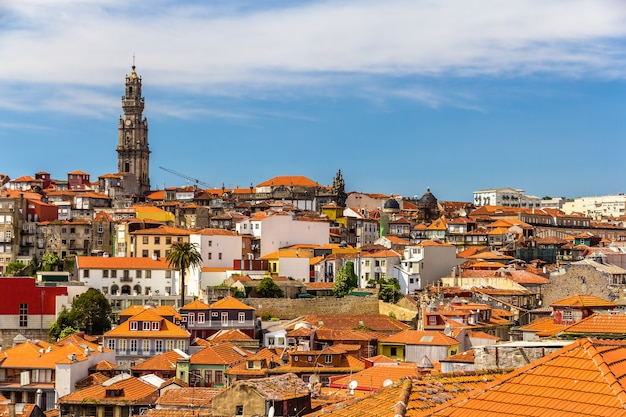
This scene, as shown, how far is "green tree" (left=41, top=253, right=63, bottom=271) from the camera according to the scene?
76.3 m

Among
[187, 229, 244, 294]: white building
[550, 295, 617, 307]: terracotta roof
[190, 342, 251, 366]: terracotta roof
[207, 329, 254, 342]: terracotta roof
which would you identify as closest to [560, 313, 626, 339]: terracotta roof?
[550, 295, 617, 307]: terracotta roof

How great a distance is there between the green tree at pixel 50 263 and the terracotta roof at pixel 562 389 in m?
71.5

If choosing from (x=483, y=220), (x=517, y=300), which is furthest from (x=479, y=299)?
(x=483, y=220)

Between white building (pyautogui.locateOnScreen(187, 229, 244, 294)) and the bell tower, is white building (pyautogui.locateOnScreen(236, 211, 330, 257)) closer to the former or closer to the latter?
white building (pyautogui.locateOnScreen(187, 229, 244, 294))

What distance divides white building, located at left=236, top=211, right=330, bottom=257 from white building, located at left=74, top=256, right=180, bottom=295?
12103 mm

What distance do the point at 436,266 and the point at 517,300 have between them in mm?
13453

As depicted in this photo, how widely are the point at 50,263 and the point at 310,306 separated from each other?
22981mm

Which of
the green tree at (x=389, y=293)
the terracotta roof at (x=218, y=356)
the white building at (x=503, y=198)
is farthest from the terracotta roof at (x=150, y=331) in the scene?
the white building at (x=503, y=198)

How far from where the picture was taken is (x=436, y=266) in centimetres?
7494

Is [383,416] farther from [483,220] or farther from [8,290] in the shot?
[483,220]

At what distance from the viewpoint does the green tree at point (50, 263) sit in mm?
76312

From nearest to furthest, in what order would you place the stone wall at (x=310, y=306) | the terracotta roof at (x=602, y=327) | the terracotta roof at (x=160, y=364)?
the terracotta roof at (x=602, y=327) → the terracotta roof at (x=160, y=364) → the stone wall at (x=310, y=306)

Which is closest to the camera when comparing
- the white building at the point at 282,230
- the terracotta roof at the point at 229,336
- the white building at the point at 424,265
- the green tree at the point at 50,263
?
the terracotta roof at the point at 229,336

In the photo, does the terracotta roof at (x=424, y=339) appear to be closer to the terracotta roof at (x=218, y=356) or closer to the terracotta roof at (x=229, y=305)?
the terracotta roof at (x=218, y=356)
